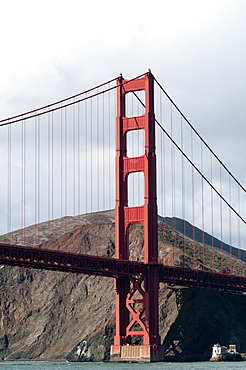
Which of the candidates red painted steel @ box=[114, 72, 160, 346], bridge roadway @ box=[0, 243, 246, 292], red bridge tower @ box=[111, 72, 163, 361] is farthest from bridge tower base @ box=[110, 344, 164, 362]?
bridge roadway @ box=[0, 243, 246, 292]

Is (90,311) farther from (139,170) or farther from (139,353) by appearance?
(139,170)

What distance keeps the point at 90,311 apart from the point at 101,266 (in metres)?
30.0

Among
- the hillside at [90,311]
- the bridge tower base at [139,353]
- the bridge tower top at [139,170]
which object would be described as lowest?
the bridge tower base at [139,353]

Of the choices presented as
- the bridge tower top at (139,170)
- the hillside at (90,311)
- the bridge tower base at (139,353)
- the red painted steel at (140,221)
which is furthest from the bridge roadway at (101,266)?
the bridge tower base at (139,353)

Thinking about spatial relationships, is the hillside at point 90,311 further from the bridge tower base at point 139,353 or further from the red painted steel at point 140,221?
the red painted steel at point 140,221

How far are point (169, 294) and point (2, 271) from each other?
3997cm

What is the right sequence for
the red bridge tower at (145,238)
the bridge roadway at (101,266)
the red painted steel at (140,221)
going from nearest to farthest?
the bridge roadway at (101,266), the red bridge tower at (145,238), the red painted steel at (140,221)

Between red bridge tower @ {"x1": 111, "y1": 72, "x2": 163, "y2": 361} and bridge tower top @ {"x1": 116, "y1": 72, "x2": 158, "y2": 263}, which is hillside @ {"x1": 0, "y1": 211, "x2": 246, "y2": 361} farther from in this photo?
bridge tower top @ {"x1": 116, "y1": 72, "x2": 158, "y2": 263}

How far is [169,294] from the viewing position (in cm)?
12400

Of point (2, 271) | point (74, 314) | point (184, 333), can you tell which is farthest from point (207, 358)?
point (2, 271)

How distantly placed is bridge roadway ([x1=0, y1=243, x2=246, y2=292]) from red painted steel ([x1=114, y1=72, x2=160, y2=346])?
5.96 feet

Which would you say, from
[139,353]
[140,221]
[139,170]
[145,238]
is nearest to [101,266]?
[145,238]

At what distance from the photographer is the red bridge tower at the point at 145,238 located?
108 meters

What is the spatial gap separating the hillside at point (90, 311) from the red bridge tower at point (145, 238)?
983 cm
